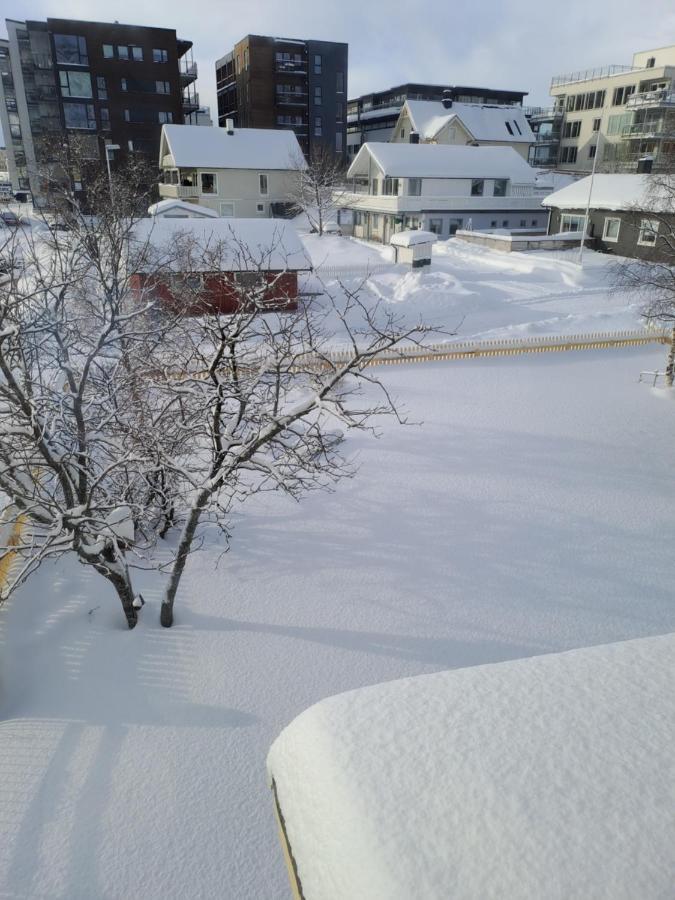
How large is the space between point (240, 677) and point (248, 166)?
1744 inches

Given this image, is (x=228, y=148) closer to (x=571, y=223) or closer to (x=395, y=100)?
(x=571, y=223)

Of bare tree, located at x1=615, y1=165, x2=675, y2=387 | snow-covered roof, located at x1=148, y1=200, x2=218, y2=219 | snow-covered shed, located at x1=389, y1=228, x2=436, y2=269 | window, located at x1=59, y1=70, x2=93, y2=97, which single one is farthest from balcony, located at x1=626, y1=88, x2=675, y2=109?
window, located at x1=59, y1=70, x2=93, y2=97

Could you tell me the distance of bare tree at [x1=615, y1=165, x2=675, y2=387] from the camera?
687 inches

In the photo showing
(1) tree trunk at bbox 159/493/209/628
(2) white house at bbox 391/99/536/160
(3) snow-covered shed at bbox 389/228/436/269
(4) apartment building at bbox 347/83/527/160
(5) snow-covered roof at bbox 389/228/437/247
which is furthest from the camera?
(4) apartment building at bbox 347/83/527/160

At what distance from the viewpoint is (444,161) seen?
135 ft

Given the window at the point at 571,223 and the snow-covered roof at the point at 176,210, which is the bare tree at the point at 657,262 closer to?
the window at the point at 571,223

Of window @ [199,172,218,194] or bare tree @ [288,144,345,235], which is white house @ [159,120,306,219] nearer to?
window @ [199,172,218,194]

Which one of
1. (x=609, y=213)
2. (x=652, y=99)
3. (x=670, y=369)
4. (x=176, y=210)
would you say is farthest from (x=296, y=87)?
(x=670, y=369)

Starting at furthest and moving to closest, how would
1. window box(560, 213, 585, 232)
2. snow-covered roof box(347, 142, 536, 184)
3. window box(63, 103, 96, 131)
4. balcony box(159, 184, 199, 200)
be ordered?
window box(63, 103, 96, 131)
balcony box(159, 184, 199, 200)
snow-covered roof box(347, 142, 536, 184)
window box(560, 213, 585, 232)

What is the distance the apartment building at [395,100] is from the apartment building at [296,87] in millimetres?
10868

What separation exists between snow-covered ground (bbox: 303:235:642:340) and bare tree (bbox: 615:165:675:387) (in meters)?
1.14

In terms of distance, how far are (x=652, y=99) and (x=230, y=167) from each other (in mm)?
35048

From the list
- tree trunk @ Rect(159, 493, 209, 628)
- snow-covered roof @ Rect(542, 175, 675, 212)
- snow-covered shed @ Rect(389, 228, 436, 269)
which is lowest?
tree trunk @ Rect(159, 493, 209, 628)

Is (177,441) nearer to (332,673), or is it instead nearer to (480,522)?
(332,673)
